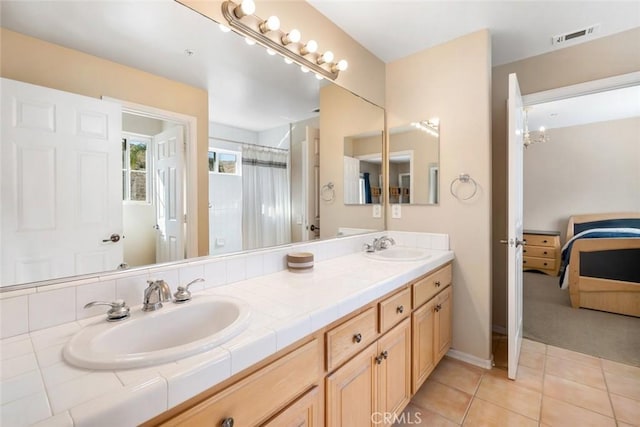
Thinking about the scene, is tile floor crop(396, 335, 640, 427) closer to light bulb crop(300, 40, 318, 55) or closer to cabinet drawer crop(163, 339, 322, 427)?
cabinet drawer crop(163, 339, 322, 427)

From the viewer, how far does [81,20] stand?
924 mm

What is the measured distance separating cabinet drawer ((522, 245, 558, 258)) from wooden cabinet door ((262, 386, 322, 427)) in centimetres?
498

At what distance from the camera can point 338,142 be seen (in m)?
2.08

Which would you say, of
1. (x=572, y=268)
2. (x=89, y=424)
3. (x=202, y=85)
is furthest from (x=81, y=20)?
(x=572, y=268)

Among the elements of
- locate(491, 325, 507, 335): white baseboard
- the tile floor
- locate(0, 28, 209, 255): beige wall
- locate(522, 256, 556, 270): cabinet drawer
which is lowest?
the tile floor

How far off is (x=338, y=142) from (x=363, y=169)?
0.35m

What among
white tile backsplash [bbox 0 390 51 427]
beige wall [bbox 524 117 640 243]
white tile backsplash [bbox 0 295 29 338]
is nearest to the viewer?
white tile backsplash [bbox 0 390 51 427]

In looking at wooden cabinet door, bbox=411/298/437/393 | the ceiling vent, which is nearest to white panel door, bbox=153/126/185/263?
wooden cabinet door, bbox=411/298/437/393

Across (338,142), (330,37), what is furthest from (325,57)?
(338,142)

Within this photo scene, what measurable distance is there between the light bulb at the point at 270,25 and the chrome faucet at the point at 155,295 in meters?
1.32

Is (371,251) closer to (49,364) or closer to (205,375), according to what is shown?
(205,375)

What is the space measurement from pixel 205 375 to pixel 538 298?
403 centimetres

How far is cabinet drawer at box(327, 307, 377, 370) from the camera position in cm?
103

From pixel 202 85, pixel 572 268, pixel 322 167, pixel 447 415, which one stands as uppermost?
pixel 202 85
